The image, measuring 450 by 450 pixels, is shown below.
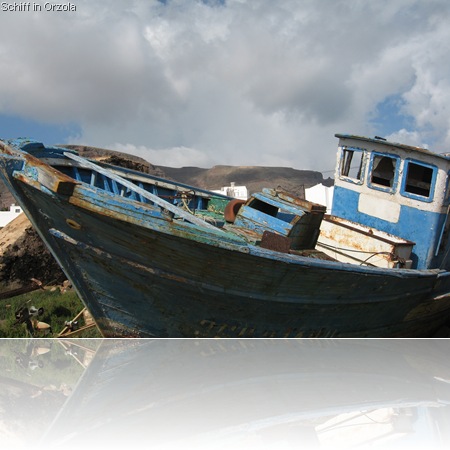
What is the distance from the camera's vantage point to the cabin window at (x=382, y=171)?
8.43 meters

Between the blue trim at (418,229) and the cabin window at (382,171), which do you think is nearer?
the blue trim at (418,229)

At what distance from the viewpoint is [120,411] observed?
11.7ft

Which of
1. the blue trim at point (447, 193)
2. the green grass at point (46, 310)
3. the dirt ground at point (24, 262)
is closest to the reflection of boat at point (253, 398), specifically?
the green grass at point (46, 310)

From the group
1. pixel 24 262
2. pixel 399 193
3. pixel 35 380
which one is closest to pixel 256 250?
pixel 35 380

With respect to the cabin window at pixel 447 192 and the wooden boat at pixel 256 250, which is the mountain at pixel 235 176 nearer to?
the wooden boat at pixel 256 250

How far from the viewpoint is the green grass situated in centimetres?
749

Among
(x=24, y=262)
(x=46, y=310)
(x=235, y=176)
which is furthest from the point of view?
(x=235, y=176)

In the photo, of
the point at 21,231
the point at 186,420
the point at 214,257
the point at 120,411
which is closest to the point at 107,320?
the point at 214,257

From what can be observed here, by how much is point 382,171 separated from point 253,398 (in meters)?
5.98

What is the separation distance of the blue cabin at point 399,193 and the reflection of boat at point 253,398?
317cm

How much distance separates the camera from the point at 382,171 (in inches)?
343

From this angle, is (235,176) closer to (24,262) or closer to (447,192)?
(24,262)

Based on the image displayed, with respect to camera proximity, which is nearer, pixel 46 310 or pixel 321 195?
pixel 46 310

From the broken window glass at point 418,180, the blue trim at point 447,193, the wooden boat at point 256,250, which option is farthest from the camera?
the broken window glass at point 418,180
